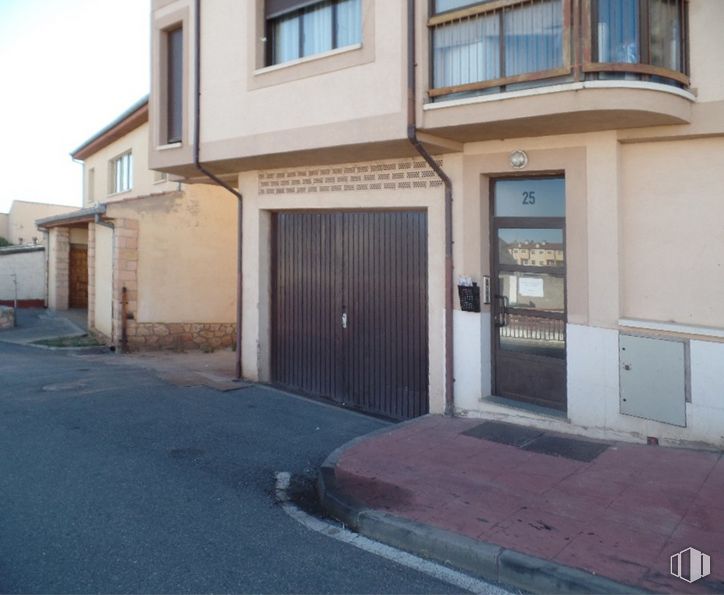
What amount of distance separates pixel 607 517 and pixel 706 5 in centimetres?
473

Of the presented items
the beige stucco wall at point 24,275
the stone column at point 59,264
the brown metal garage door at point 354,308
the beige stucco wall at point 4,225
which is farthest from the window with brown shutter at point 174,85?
the beige stucco wall at point 4,225

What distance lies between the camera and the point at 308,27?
343 inches

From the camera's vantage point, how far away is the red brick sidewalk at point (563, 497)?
13.1 ft

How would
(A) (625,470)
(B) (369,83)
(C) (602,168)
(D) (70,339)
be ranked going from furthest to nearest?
(D) (70,339) < (B) (369,83) < (C) (602,168) < (A) (625,470)

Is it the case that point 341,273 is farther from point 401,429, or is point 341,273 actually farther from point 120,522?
point 120,522

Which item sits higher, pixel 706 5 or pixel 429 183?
pixel 706 5

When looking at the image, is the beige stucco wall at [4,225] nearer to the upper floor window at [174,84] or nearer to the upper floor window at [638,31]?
the upper floor window at [174,84]

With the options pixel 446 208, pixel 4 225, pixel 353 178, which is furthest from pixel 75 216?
pixel 4 225

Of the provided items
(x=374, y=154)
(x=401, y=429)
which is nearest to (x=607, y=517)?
(x=401, y=429)

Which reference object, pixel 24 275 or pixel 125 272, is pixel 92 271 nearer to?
pixel 125 272

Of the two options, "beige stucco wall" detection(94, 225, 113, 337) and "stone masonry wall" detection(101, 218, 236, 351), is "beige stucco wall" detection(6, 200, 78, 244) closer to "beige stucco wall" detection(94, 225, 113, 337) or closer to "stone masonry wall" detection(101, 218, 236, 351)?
"beige stucco wall" detection(94, 225, 113, 337)

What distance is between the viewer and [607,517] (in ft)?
15.0
